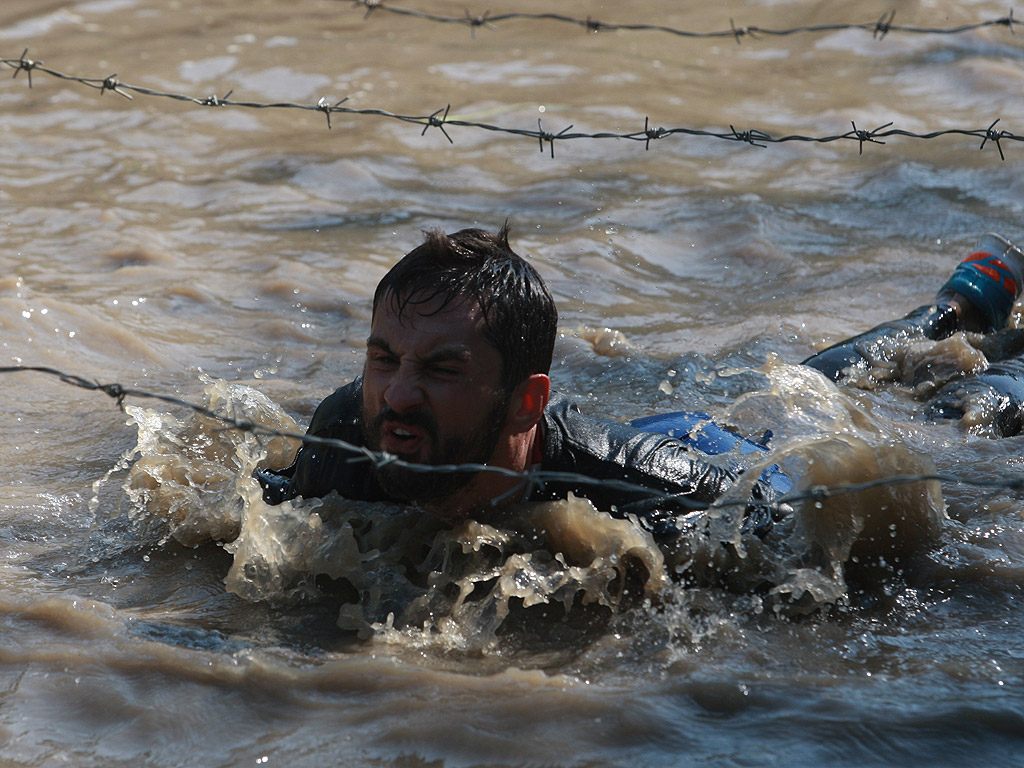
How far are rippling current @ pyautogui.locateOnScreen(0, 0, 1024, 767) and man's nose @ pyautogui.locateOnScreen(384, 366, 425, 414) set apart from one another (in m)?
0.49

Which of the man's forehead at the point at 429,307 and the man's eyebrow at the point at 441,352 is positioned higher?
the man's forehead at the point at 429,307

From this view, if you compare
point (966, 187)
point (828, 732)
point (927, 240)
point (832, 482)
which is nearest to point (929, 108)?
point (966, 187)

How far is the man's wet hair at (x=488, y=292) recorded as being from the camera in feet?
10.3

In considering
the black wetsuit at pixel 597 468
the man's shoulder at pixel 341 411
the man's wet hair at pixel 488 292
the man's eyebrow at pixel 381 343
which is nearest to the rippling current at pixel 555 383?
the black wetsuit at pixel 597 468

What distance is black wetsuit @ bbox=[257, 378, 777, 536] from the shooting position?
10.8 ft

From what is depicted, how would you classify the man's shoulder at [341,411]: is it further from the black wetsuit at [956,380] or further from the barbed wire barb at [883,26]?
the barbed wire barb at [883,26]

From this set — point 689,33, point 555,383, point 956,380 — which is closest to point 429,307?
point 555,383

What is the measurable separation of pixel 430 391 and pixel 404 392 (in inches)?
2.9

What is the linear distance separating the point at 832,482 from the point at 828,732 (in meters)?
1.07

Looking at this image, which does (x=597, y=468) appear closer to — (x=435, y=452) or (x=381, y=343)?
(x=435, y=452)

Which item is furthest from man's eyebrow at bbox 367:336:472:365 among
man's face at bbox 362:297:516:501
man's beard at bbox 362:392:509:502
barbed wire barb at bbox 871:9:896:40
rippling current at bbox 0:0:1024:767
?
barbed wire barb at bbox 871:9:896:40

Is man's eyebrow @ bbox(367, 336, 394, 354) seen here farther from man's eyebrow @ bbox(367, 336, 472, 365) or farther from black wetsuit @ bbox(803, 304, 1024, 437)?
black wetsuit @ bbox(803, 304, 1024, 437)

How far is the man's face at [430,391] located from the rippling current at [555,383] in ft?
1.05

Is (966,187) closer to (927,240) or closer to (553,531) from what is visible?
(927,240)
